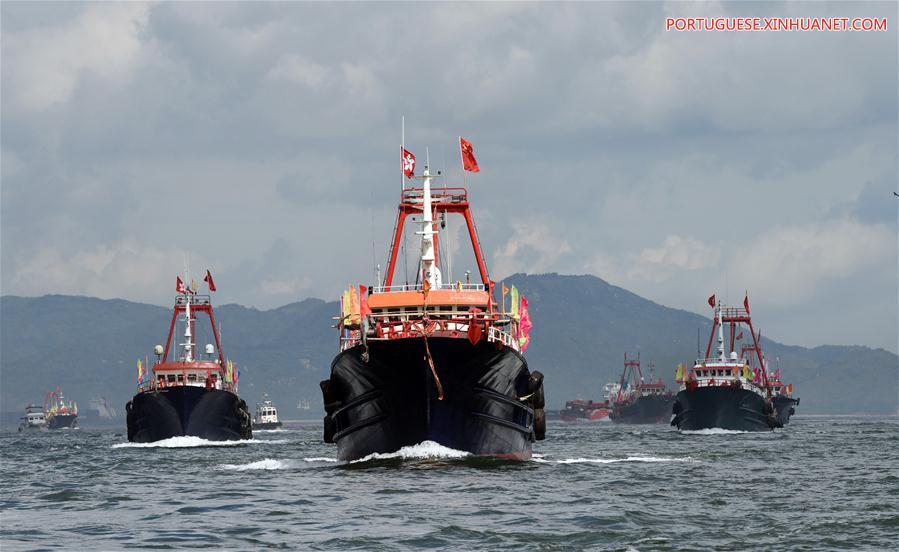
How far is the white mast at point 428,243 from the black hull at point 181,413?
4231 cm

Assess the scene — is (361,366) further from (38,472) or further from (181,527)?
(38,472)

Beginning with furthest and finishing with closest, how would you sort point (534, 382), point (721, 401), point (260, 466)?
point (721, 401) < point (260, 466) < point (534, 382)

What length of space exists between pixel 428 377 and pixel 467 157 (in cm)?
→ 1514

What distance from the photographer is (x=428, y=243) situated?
6247cm

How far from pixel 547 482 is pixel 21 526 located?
1839 centimetres

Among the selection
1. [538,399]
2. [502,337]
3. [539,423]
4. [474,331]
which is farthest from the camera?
[539,423]

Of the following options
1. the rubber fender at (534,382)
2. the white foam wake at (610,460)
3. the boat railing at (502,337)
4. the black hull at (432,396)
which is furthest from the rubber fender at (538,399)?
the black hull at (432,396)

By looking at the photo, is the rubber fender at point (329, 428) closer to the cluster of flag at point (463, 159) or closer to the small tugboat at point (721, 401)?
the cluster of flag at point (463, 159)

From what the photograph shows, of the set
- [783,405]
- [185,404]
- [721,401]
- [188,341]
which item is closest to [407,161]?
[185,404]

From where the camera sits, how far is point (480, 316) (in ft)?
183

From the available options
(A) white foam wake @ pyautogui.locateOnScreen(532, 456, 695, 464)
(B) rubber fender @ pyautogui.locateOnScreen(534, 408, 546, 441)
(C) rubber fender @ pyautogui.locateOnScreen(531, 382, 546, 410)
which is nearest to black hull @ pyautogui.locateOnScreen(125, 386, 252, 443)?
(A) white foam wake @ pyautogui.locateOnScreen(532, 456, 695, 464)

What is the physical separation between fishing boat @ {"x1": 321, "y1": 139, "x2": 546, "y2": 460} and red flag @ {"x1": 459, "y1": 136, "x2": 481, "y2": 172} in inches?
336

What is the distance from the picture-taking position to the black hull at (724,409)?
12388 centimetres

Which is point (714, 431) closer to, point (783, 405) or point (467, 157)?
point (783, 405)
